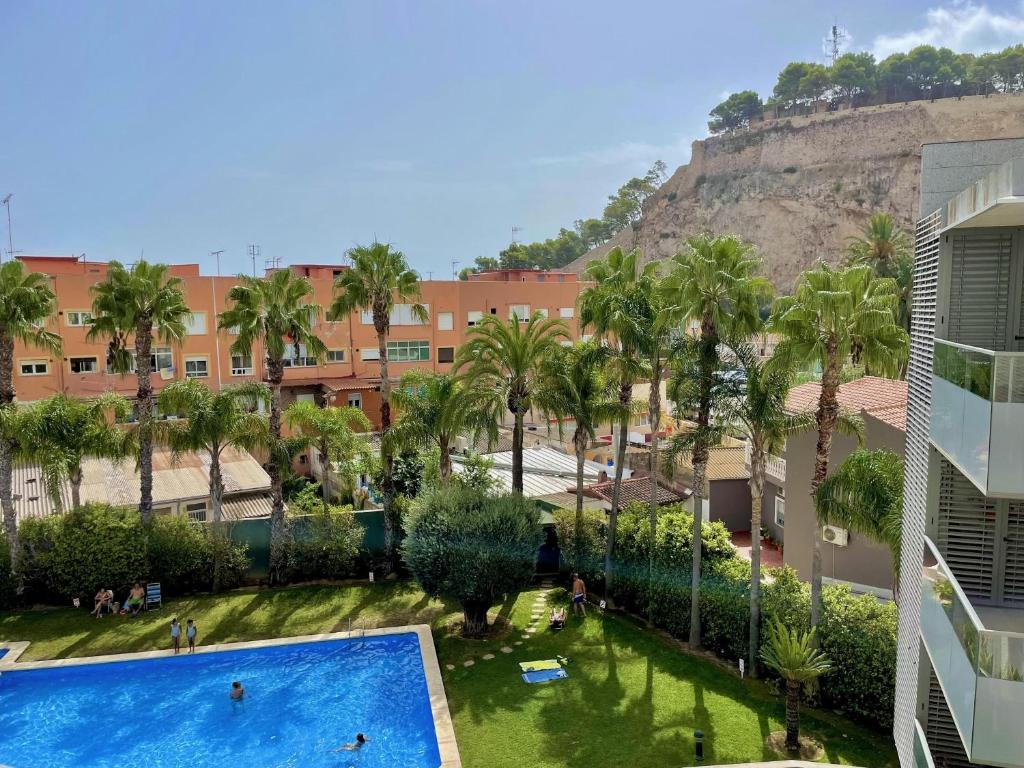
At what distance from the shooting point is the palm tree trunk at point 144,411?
23.6m

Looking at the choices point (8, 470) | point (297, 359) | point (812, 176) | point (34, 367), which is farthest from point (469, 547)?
point (812, 176)

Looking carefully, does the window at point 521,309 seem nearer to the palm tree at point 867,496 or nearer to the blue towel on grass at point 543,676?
the blue towel on grass at point 543,676

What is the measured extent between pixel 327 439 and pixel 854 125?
108m

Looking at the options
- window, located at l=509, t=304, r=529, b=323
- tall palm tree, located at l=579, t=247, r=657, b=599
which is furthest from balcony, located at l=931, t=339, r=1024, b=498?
window, located at l=509, t=304, r=529, b=323

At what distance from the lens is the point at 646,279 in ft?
73.4

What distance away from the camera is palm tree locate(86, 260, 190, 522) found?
23.2 m

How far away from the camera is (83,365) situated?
39812mm

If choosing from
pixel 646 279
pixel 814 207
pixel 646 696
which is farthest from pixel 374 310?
pixel 814 207

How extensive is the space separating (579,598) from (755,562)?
639cm

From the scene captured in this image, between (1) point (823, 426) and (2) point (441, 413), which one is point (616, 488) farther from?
(1) point (823, 426)

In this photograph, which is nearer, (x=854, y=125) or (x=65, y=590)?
(x=65, y=590)

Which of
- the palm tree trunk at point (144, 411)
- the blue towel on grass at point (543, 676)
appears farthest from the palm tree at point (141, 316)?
the blue towel on grass at point (543, 676)

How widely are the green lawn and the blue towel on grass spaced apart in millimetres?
192

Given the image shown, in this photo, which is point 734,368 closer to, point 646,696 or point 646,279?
point 646,279
